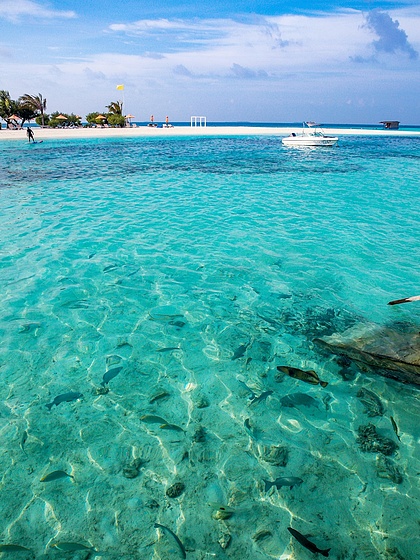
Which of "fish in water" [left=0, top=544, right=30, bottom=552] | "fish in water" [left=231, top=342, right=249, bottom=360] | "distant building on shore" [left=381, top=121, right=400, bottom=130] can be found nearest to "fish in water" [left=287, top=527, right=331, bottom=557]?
"fish in water" [left=0, top=544, right=30, bottom=552]

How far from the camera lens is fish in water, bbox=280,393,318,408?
5.02m

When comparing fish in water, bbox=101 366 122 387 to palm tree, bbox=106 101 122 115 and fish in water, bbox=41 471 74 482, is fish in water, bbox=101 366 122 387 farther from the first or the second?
palm tree, bbox=106 101 122 115

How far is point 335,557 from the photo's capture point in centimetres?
327

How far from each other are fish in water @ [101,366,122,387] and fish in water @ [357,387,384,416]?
11.7 feet

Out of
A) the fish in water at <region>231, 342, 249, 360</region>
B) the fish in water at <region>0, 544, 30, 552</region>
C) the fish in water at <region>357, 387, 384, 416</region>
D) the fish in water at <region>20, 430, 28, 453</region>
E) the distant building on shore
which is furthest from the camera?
the distant building on shore

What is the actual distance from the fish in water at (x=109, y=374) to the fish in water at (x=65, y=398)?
389mm

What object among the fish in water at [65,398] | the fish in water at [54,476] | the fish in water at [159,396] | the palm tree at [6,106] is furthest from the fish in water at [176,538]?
the palm tree at [6,106]

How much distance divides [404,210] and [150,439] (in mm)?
15083

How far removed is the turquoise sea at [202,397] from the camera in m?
3.55

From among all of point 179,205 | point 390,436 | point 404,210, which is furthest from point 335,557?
point 404,210

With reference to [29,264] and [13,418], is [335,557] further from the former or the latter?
[29,264]

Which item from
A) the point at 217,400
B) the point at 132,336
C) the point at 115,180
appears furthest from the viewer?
the point at 115,180

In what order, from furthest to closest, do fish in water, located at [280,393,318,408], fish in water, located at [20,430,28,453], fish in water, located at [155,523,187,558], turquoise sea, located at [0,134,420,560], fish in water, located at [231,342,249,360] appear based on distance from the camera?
fish in water, located at [231,342,249,360]
fish in water, located at [280,393,318,408]
fish in water, located at [20,430,28,453]
turquoise sea, located at [0,134,420,560]
fish in water, located at [155,523,187,558]

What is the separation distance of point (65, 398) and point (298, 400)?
324 cm
